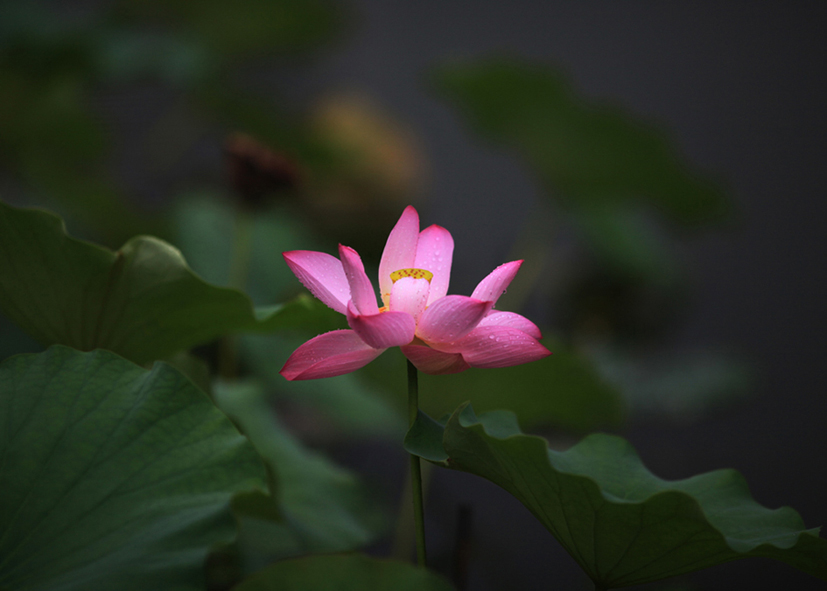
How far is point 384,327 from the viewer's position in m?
0.24

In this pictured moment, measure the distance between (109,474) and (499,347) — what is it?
20cm

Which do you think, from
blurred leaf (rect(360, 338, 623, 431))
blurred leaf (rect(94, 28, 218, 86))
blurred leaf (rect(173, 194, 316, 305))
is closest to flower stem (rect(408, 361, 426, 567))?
blurred leaf (rect(360, 338, 623, 431))

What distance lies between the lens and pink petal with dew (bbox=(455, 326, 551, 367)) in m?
0.26

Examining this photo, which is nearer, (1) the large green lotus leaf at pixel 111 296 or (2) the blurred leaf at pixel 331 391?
(1) the large green lotus leaf at pixel 111 296

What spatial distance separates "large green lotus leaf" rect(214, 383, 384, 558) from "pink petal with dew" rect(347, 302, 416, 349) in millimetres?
291

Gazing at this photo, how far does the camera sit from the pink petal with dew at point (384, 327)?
0.78 feet

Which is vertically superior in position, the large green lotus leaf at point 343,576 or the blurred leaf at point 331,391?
the large green lotus leaf at point 343,576

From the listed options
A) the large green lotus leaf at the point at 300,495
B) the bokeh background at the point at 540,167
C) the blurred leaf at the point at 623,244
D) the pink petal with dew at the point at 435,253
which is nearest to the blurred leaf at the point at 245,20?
the bokeh background at the point at 540,167

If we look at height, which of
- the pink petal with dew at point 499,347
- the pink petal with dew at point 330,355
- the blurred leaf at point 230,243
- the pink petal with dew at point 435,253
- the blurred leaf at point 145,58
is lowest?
the blurred leaf at point 230,243

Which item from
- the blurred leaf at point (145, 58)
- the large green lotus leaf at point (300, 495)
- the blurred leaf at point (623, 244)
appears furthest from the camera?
the blurred leaf at point (623, 244)

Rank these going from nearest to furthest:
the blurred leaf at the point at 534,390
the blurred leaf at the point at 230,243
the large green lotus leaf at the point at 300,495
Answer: the large green lotus leaf at the point at 300,495, the blurred leaf at the point at 534,390, the blurred leaf at the point at 230,243

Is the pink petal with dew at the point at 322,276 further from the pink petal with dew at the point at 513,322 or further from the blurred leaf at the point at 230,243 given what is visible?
the blurred leaf at the point at 230,243

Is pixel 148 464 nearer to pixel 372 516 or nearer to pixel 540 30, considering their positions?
pixel 372 516

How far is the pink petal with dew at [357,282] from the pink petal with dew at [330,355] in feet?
0.05
